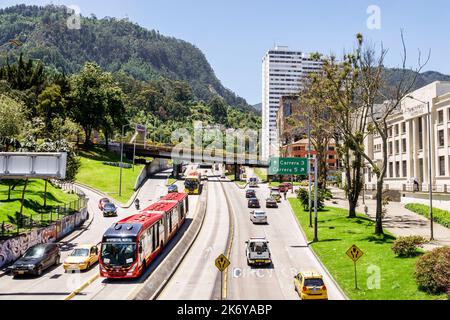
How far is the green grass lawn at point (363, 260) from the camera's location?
25336 millimetres

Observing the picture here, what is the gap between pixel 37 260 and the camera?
32.3 meters

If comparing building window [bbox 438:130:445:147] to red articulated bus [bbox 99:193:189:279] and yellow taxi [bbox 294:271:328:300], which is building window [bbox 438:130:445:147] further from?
red articulated bus [bbox 99:193:189:279]

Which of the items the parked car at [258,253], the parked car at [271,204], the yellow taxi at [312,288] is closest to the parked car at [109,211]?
the parked car at [271,204]

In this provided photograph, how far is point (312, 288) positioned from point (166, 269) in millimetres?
11774

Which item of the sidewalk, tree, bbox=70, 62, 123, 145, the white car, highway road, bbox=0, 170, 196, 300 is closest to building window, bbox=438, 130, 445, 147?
the sidewalk

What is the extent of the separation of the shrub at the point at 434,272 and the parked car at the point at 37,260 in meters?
24.9

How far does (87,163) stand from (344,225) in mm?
68036

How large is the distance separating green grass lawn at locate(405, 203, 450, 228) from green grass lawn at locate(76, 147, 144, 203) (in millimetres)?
44595

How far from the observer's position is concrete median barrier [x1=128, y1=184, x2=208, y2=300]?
2614cm

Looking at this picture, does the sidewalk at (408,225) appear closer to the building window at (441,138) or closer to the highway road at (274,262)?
the highway road at (274,262)

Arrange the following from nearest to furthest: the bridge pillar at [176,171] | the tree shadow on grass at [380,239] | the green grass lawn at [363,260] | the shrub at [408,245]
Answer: the green grass lawn at [363,260] → the shrub at [408,245] → the tree shadow on grass at [380,239] → the bridge pillar at [176,171]
